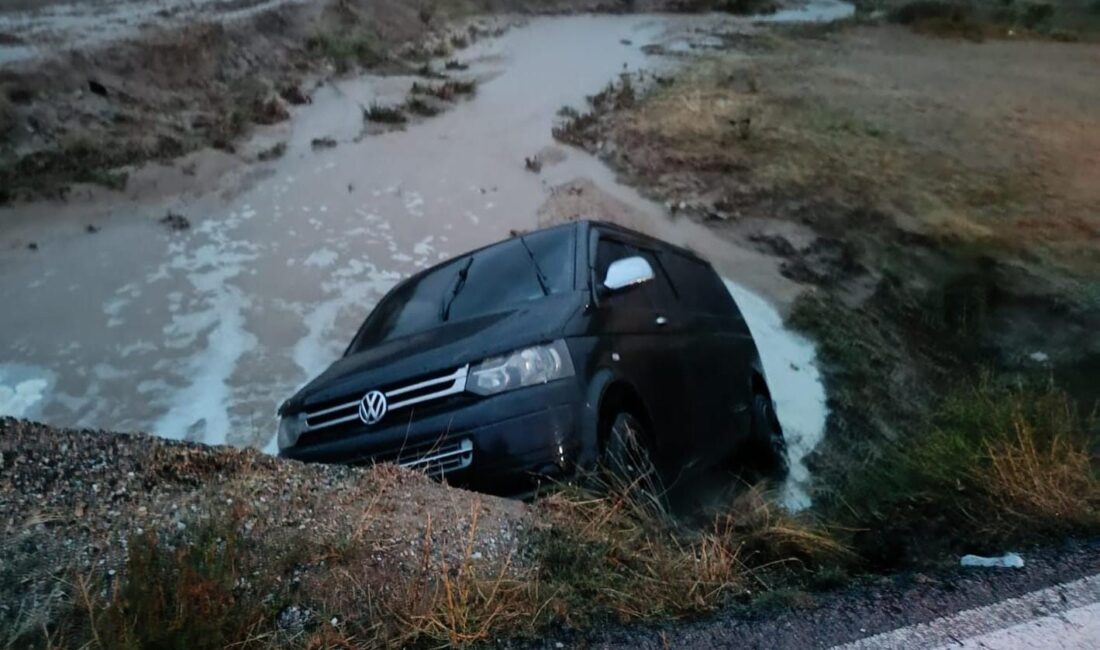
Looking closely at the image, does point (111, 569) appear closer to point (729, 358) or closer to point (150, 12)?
point (729, 358)

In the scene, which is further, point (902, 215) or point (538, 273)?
point (902, 215)

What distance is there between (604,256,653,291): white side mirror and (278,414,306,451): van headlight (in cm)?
184

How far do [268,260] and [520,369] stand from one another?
8.08 m

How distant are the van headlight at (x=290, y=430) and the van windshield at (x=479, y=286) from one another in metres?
0.75

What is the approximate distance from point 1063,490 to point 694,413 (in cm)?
232

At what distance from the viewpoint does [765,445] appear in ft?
→ 26.2

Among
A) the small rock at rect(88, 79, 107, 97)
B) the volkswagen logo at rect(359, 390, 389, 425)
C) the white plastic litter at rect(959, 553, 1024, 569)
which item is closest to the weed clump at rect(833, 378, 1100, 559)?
the white plastic litter at rect(959, 553, 1024, 569)

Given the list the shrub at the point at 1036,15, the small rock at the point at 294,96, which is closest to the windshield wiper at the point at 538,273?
the small rock at the point at 294,96

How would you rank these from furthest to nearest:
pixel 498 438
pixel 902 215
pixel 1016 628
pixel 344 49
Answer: pixel 344 49, pixel 902 215, pixel 498 438, pixel 1016 628

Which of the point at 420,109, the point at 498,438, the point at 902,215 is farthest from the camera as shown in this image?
the point at 420,109

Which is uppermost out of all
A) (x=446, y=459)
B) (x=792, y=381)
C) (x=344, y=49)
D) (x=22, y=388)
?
(x=446, y=459)

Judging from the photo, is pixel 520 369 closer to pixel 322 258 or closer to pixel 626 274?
pixel 626 274

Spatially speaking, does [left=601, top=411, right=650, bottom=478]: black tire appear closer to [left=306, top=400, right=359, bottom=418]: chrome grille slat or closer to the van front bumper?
the van front bumper

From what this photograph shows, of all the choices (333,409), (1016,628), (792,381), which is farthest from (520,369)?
(792,381)
